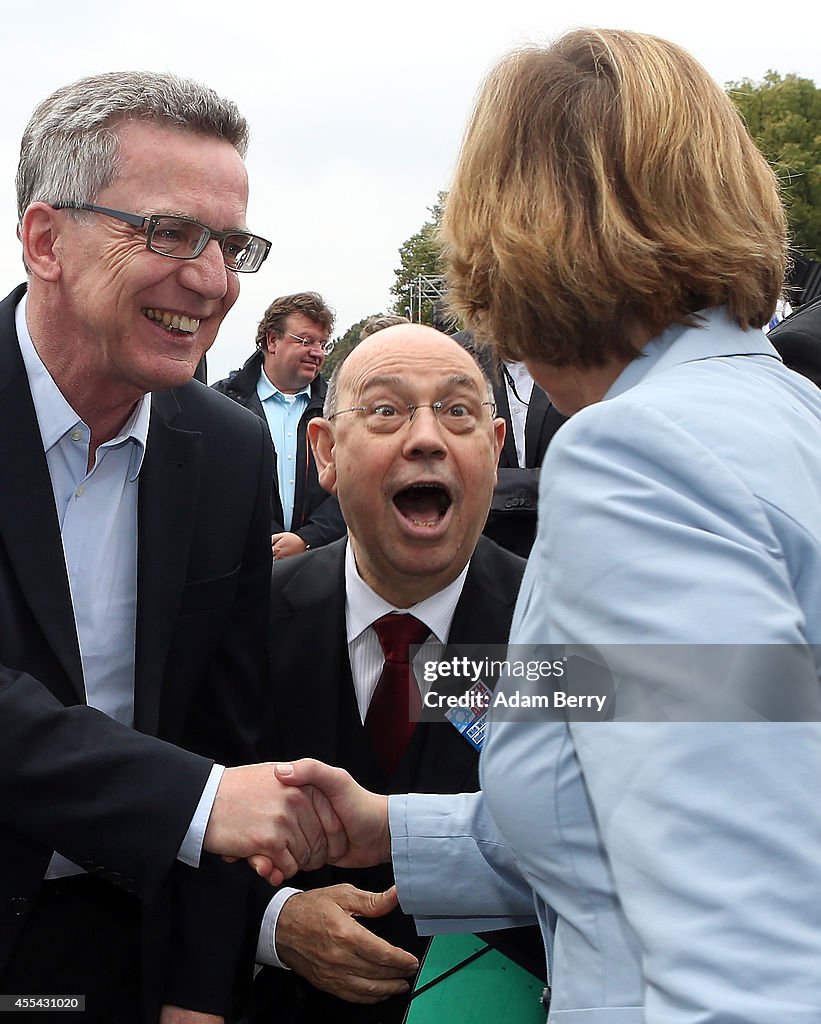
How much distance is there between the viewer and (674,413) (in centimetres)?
141

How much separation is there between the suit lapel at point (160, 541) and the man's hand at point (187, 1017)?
2.20 feet

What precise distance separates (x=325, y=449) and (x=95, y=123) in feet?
3.78

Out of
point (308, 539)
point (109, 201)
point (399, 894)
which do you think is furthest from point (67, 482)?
point (308, 539)

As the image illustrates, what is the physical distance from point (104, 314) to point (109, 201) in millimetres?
276

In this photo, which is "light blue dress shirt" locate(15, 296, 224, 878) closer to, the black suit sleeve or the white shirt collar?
the black suit sleeve

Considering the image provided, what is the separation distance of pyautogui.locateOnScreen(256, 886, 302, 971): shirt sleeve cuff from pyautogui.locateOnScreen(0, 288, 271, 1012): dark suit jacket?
158 millimetres

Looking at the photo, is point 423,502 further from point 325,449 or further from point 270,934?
point 270,934

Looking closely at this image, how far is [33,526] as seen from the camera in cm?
264

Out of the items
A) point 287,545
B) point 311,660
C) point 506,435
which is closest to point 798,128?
point 287,545

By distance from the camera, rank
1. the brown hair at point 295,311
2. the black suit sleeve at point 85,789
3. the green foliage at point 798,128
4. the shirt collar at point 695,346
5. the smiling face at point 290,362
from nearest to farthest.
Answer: the shirt collar at point 695,346 < the black suit sleeve at point 85,789 < the smiling face at point 290,362 < the brown hair at point 295,311 < the green foliage at point 798,128

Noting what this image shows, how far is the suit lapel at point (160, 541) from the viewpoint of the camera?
279cm

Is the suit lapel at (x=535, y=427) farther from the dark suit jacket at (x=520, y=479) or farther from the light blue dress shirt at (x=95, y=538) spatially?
the light blue dress shirt at (x=95, y=538)

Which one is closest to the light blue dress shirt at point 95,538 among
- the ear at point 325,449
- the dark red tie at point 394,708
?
the dark red tie at point 394,708

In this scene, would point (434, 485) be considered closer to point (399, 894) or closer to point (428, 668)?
point (428, 668)
